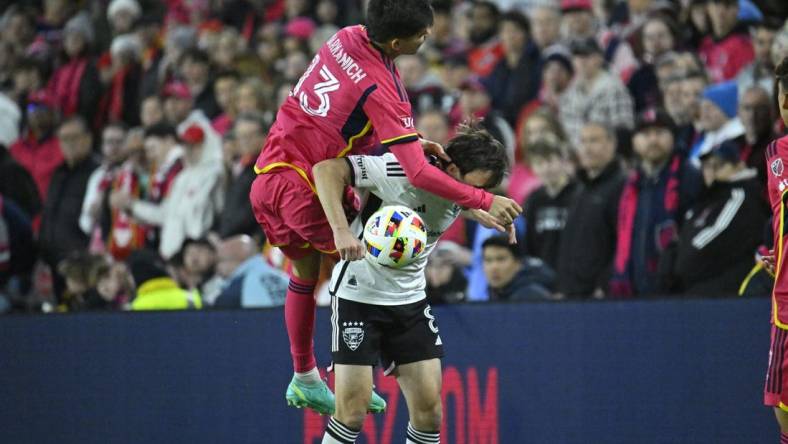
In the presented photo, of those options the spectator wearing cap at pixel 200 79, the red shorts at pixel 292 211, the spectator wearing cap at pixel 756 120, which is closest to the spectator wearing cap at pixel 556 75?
the spectator wearing cap at pixel 756 120

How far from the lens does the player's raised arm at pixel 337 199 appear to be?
600cm

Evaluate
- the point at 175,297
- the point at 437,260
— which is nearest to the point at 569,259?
the point at 437,260

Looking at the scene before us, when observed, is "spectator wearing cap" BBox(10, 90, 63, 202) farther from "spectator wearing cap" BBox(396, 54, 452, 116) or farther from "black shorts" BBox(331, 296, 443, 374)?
"black shorts" BBox(331, 296, 443, 374)

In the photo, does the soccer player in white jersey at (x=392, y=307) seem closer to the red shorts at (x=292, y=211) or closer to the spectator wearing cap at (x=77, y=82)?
the red shorts at (x=292, y=211)

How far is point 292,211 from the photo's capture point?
637 cm

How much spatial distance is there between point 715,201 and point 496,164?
2.70 meters

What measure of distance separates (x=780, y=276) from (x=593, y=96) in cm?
518

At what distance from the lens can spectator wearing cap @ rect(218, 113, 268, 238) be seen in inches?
426

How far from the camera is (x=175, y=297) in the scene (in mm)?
9305

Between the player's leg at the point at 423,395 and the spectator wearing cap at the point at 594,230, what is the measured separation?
10.6 feet

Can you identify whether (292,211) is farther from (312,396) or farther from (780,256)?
(780,256)

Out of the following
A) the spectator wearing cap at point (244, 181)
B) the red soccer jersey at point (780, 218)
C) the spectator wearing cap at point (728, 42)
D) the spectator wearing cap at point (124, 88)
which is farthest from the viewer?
the spectator wearing cap at point (124, 88)

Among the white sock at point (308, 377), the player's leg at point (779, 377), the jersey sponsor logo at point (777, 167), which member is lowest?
the white sock at point (308, 377)

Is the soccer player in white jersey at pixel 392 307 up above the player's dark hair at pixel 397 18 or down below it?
below
